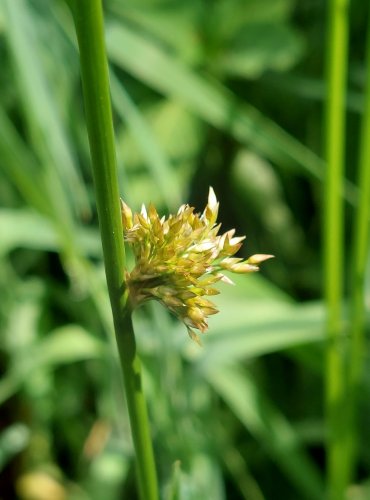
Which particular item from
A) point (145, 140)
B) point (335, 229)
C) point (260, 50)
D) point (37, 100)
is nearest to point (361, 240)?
point (335, 229)

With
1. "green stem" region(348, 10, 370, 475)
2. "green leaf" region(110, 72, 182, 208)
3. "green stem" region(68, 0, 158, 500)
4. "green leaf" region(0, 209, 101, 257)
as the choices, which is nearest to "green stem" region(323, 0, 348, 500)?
"green stem" region(348, 10, 370, 475)

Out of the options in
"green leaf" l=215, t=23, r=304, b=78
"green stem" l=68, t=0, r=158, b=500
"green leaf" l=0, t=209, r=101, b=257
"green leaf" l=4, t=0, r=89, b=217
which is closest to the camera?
"green stem" l=68, t=0, r=158, b=500

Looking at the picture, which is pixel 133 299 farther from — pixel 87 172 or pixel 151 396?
pixel 87 172

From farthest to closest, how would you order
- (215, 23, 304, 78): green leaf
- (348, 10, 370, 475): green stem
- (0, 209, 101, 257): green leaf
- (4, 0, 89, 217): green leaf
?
1. (215, 23, 304, 78): green leaf
2. (0, 209, 101, 257): green leaf
3. (4, 0, 89, 217): green leaf
4. (348, 10, 370, 475): green stem

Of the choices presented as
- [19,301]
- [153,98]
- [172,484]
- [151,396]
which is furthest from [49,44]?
[172,484]

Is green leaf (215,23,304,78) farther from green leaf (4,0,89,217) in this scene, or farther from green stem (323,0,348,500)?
green stem (323,0,348,500)

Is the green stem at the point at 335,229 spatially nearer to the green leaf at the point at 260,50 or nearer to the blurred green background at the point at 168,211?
the blurred green background at the point at 168,211
